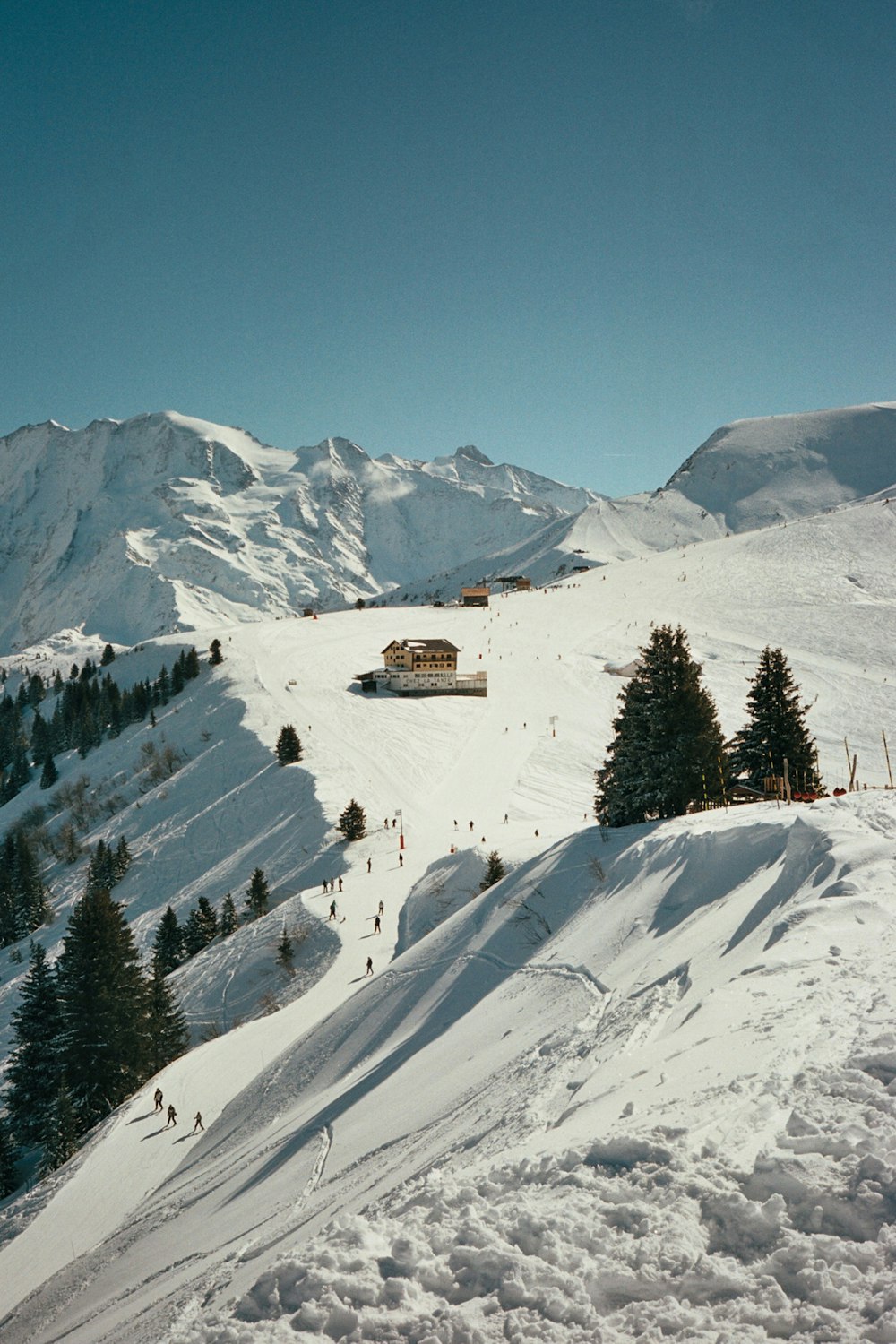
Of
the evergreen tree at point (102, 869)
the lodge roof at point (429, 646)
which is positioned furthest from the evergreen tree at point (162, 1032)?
the lodge roof at point (429, 646)

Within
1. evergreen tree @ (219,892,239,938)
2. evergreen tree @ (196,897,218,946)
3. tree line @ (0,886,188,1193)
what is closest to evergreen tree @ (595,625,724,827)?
tree line @ (0,886,188,1193)

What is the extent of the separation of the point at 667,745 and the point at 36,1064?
1012 inches

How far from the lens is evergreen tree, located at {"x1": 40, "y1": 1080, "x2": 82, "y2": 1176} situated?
2481 centimetres

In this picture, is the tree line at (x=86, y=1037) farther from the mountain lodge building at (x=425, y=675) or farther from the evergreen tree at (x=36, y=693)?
the evergreen tree at (x=36, y=693)

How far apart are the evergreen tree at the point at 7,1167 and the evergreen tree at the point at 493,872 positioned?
1783cm

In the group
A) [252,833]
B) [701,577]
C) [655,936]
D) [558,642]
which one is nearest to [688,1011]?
[655,936]

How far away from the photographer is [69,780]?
262 ft

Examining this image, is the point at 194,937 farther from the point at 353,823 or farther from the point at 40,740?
the point at 40,740

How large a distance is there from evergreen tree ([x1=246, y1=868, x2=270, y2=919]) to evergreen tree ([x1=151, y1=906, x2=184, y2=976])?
152 inches

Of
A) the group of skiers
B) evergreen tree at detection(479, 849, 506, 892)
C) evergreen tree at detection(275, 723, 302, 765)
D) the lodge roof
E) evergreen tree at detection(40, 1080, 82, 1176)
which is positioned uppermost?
the lodge roof

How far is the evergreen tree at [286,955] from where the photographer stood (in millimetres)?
33000

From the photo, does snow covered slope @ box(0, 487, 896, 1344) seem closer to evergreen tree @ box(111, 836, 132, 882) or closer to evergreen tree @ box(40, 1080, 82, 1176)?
evergreen tree @ box(40, 1080, 82, 1176)

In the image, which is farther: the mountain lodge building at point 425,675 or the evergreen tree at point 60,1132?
the mountain lodge building at point 425,675

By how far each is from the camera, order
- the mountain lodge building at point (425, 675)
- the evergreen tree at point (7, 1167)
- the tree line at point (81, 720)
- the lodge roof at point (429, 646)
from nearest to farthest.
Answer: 1. the evergreen tree at point (7, 1167)
2. the mountain lodge building at point (425, 675)
3. the lodge roof at point (429, 646)
4. the tree line at point (81, 720)
